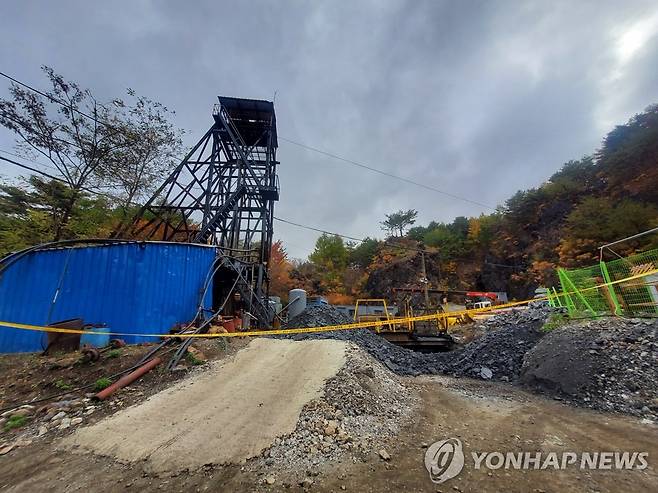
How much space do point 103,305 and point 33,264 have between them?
236 cm

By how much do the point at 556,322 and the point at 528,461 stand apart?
733cm

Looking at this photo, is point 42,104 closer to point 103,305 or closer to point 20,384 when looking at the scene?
point 103,305

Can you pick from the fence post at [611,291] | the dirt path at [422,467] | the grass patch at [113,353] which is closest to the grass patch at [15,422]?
the dirt path at [422,467]

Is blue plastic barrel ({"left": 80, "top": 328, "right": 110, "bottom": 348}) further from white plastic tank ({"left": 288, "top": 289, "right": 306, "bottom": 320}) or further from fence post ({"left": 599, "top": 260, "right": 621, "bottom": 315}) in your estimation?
fence post ({"left": 599, "top": 260, "right": 621, "bottom": 315})

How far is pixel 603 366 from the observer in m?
5.68

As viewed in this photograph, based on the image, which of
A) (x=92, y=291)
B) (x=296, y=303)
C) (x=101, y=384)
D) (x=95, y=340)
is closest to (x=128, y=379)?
(x=101, y=384)

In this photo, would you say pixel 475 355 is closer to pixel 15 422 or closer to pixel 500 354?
pixel 500 354

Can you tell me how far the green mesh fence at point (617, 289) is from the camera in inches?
291

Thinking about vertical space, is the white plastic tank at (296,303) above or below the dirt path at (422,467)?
above

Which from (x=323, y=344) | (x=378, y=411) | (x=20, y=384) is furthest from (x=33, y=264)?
(x=378, y=411)

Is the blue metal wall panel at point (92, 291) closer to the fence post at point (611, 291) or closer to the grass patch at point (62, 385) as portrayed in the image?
the grass patch at point (62, 385)

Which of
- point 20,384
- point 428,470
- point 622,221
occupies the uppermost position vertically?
point 622,221

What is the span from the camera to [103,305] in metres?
8.10

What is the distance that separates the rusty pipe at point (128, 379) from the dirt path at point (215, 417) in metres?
0.71
